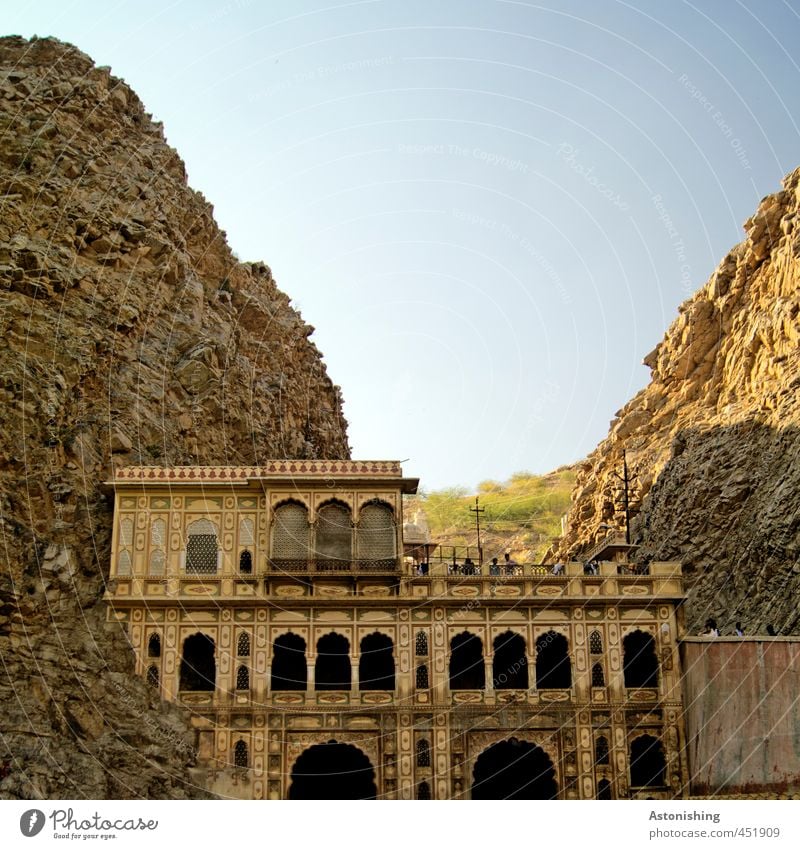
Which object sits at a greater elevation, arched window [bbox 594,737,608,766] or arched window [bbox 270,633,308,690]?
arched window [bbox 270,633,308,690]

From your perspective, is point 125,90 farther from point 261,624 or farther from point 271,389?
point 261,624

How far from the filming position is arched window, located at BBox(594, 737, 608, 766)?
39500 millimetres

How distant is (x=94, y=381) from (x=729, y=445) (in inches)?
1156

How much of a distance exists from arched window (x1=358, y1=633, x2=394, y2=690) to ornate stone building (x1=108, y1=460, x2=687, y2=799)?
0.23 ft

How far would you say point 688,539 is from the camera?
57.4 meters

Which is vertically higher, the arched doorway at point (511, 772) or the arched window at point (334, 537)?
the arched window at point (334, 537)

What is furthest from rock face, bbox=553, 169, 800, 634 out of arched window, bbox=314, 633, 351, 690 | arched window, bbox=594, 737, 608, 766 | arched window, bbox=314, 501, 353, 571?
arched window, bbox=314, 501, 353, 571

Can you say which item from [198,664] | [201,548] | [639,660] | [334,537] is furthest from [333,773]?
[639,660]

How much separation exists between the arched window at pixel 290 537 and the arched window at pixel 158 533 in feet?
12.3

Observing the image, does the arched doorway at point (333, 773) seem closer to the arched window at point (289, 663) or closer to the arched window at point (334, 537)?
the arched window at point (289, 663)

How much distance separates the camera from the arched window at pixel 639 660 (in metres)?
40.9

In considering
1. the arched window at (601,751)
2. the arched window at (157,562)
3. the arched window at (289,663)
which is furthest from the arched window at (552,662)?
the arched window at (157,562)
